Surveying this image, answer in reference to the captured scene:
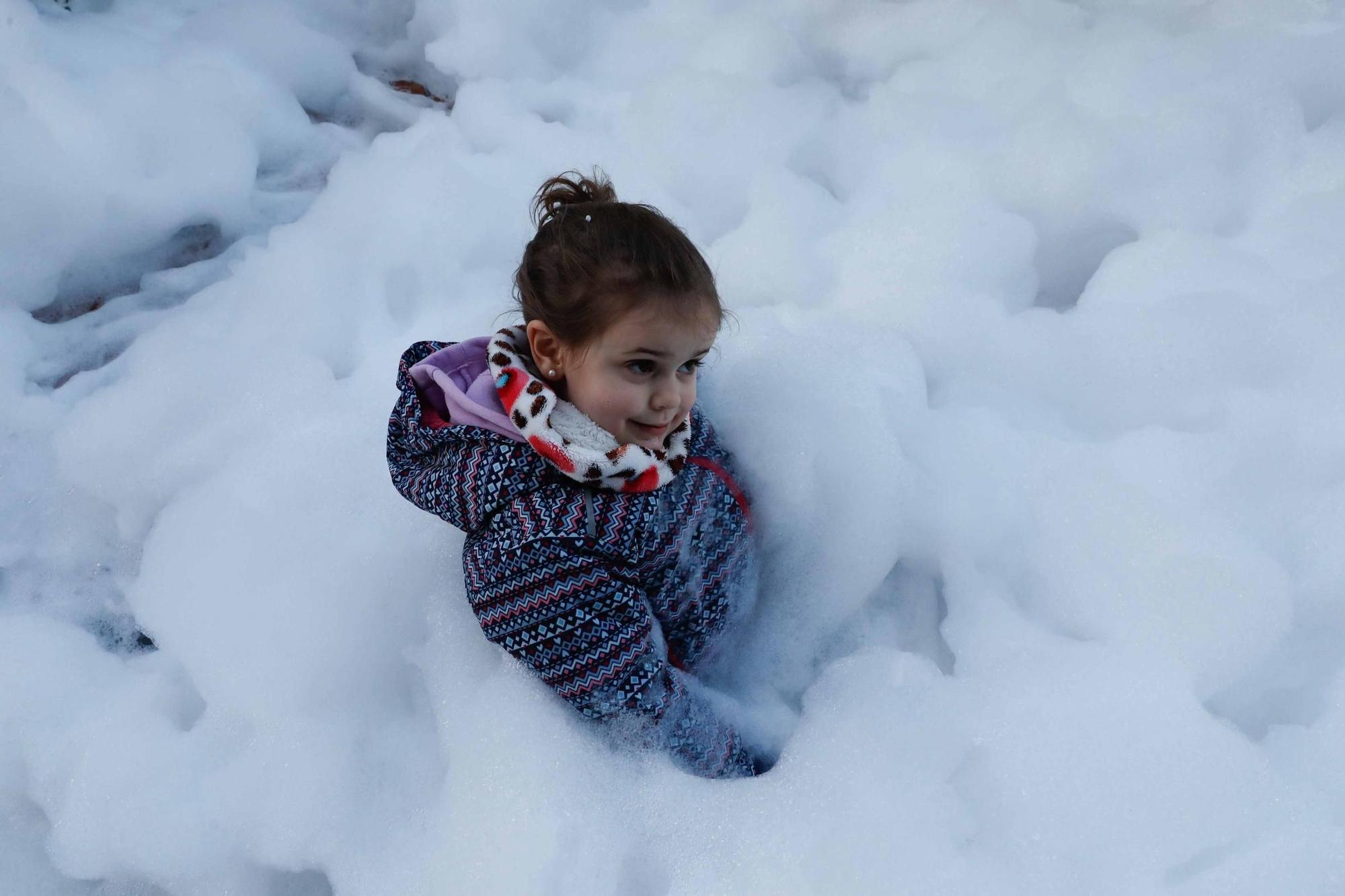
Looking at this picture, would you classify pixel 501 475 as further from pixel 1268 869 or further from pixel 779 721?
pixel 1268 869

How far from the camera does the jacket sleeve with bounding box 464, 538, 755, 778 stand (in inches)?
49.0

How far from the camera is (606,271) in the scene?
1259 mm

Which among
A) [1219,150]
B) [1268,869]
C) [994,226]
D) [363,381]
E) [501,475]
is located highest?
[1219,150]

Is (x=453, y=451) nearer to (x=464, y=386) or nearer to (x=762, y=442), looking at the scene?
(x=464, y=386)

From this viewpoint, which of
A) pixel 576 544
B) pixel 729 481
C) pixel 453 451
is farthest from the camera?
pixel 729 481

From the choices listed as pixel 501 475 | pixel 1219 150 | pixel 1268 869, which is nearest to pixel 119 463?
pixel 501 475

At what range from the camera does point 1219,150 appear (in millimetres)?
1993

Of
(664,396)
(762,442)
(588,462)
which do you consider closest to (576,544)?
(588,462)

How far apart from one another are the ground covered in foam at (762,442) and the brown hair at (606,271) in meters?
0.38

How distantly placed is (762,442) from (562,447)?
44cm

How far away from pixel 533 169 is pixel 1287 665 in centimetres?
167

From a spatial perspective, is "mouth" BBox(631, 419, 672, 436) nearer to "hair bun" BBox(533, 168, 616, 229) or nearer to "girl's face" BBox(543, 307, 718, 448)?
"girl's face" BBox(543, 307, 718, 448)

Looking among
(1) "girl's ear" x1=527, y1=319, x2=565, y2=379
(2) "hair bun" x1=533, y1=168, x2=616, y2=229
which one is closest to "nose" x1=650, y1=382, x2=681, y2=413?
(1) "girl's ear" x1=527, y1=319, x2=565, y2=379

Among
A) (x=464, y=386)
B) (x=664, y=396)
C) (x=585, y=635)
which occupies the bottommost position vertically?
(x=585, y=635)
